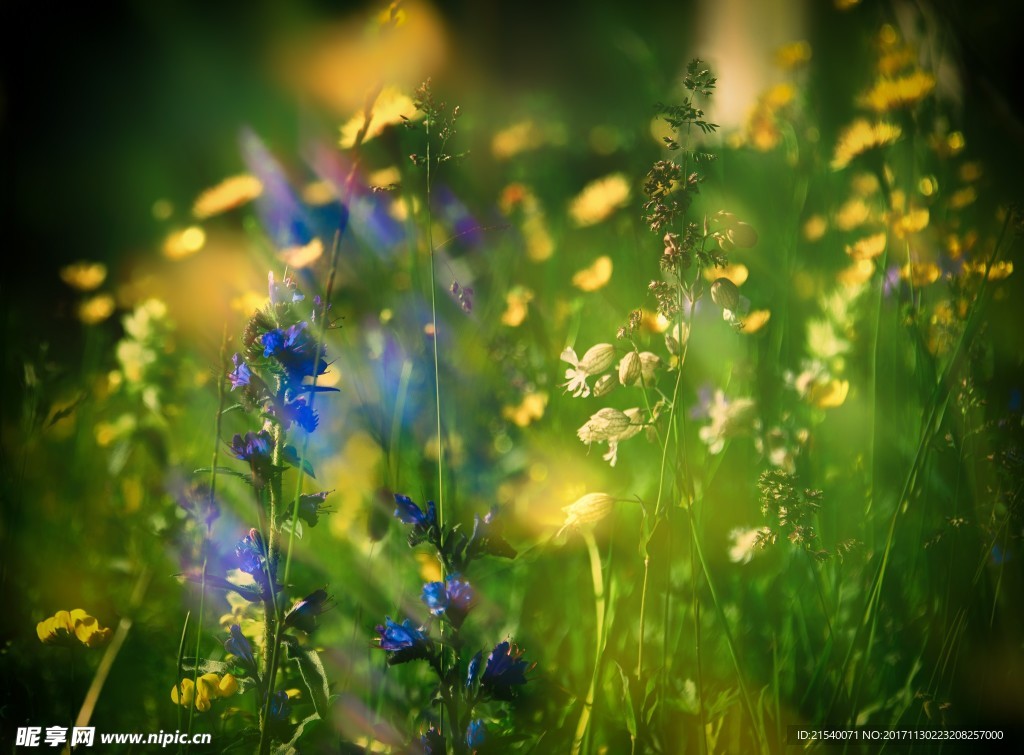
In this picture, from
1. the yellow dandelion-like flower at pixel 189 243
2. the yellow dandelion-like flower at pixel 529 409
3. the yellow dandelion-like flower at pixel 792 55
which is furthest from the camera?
the yellow dandelion-like flower at pixel 189 243

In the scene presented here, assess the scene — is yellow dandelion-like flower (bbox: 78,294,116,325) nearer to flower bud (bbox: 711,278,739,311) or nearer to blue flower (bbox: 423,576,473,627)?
blue flower (bbox: 423,576,473,627)

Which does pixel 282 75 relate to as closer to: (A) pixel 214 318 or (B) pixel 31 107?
(B) pixel 31 107

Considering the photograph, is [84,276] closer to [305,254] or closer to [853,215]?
[305,254]

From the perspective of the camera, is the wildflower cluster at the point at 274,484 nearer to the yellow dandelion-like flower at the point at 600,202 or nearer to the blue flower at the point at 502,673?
the blue flower at the point at 502,673

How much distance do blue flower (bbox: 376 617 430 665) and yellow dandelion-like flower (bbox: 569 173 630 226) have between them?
1497 mm

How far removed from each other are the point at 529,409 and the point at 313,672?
0.94m

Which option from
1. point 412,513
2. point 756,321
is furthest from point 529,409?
point 412,513

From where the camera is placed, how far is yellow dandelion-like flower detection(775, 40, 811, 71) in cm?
194

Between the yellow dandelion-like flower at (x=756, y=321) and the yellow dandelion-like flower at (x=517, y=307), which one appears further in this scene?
the yellow dandelion-like flower at (x=517, y=307)

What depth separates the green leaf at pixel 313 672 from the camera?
0.85 metres

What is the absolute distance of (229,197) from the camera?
2.03 m

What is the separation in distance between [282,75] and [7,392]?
1.74 m

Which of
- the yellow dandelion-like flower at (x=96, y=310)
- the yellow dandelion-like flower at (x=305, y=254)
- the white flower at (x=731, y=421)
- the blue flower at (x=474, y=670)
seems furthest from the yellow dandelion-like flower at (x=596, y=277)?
the yellow dandelion-like flower at (x=96, y=310)

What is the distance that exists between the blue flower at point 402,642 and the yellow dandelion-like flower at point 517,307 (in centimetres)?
113
